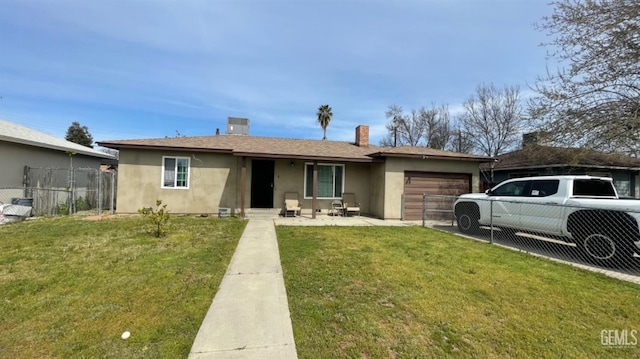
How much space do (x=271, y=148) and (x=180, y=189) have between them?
4051 mm

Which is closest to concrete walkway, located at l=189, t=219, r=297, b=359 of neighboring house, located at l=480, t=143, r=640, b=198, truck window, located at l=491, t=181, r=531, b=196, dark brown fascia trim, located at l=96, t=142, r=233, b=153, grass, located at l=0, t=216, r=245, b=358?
grass, located at l=0, t=216, r=245, b=358

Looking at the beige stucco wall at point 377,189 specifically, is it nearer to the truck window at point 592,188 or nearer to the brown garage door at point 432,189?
the brown garage door at point 432,189

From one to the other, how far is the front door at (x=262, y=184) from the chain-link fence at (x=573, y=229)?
7.92m

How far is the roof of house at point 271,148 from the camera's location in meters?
11.5

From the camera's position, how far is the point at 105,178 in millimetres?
13539

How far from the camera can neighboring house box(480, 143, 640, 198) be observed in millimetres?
12562

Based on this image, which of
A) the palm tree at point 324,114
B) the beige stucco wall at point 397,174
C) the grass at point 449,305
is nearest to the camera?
the grass at point 449,305

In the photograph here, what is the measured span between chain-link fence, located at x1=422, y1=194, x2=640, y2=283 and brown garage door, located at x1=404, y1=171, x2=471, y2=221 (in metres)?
3.30

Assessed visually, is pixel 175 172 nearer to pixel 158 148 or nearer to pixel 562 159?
pixel 158 148

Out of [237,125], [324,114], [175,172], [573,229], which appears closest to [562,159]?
[573,229]

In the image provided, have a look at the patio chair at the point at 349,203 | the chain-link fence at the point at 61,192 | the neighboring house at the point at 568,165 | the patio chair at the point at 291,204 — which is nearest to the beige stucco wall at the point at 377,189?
the patio chair at the point at 349,203

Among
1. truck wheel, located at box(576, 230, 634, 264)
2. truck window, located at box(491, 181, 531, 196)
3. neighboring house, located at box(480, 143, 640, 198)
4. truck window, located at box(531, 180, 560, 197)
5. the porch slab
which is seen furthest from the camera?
neighboring house, located at box(480, 143, 640, 198)

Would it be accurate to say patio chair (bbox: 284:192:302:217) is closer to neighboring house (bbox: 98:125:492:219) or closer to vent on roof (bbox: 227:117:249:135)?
neighboring house (bbox: 98:125:492:219)

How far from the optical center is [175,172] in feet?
39.1
